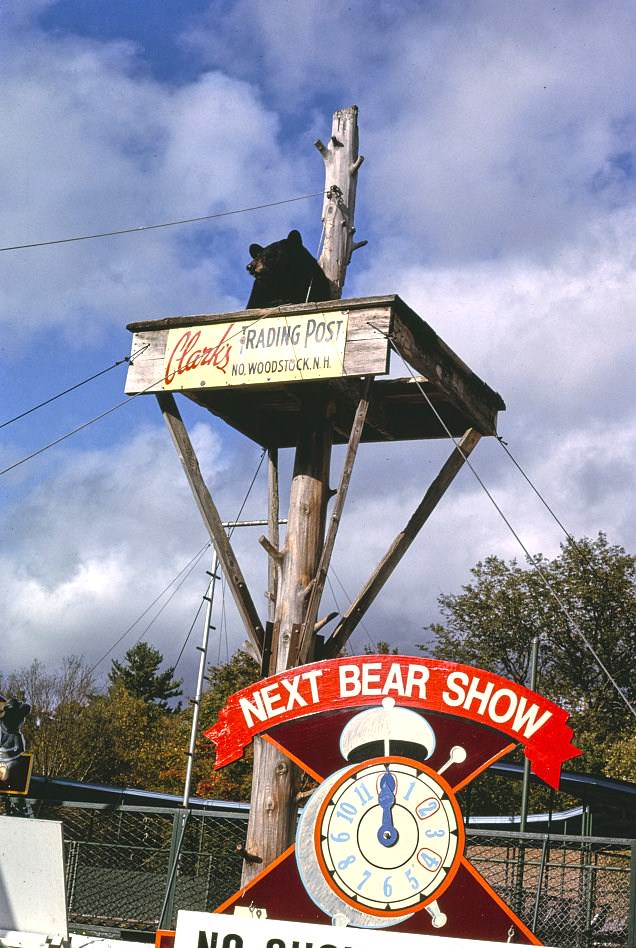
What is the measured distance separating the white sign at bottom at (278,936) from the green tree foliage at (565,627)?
33620mm

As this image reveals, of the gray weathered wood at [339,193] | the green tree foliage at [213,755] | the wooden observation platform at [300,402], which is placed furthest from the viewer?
the green tree foliage at [213,755]

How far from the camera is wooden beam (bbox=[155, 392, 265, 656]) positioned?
8.18 metres

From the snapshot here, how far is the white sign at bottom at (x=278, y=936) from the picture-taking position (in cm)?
561

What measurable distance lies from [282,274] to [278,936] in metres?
5.02

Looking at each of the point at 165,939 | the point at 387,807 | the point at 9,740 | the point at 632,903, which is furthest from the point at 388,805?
the point at 9,740

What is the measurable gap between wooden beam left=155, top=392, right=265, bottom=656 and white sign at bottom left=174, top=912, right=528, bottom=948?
8.39ft

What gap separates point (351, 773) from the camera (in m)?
6.08

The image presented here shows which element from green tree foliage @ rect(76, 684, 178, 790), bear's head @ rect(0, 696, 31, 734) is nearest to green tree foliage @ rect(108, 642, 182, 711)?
green tree foliage @ rect(76, 684, 178, 790)

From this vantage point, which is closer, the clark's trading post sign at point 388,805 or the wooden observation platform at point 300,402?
the clark's trading post sign at point 388,805

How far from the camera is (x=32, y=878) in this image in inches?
291

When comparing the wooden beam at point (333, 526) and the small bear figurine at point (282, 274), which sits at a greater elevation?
the small bear figurine at point (282, 274)

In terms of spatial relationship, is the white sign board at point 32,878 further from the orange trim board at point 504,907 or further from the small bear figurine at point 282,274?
the small bear figurine at point 282,274

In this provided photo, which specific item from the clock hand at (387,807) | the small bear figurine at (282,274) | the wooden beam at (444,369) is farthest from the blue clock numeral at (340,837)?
the small bear figurine at (282,274)

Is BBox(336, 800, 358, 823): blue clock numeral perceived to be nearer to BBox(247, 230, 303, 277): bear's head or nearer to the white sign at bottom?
the white sign at bottom
